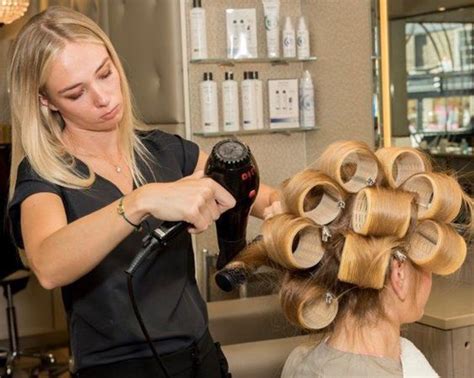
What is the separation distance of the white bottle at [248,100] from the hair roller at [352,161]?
6.53 feet

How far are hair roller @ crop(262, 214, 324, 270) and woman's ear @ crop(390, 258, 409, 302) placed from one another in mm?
116

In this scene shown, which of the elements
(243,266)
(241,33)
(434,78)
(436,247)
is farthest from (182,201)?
(241,33)

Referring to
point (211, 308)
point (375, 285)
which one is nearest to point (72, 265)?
point (375, 285)

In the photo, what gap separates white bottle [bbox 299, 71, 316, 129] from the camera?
3389mm

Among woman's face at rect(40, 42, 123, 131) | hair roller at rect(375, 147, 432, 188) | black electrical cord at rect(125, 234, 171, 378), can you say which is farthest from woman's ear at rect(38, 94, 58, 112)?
hair roller at rect(375, 147, 432, 188)

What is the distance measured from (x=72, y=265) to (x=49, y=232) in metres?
0.10

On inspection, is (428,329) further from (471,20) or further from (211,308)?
(471,20)

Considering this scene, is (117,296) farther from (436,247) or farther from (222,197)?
(436,247)

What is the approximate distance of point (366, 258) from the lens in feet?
4.31

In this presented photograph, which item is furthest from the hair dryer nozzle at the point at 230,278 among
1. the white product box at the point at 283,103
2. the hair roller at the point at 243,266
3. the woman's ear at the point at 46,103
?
the white product box at the point at 283,103

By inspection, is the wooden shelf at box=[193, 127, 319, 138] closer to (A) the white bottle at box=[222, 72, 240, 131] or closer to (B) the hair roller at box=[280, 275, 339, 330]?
(A) the white bottle at box=[222, 72, 240, 131]

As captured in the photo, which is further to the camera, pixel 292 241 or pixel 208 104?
pixel 208 104

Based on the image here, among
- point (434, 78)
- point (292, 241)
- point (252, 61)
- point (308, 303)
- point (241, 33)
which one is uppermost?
point (241, 33)

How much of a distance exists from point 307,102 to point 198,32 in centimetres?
51
